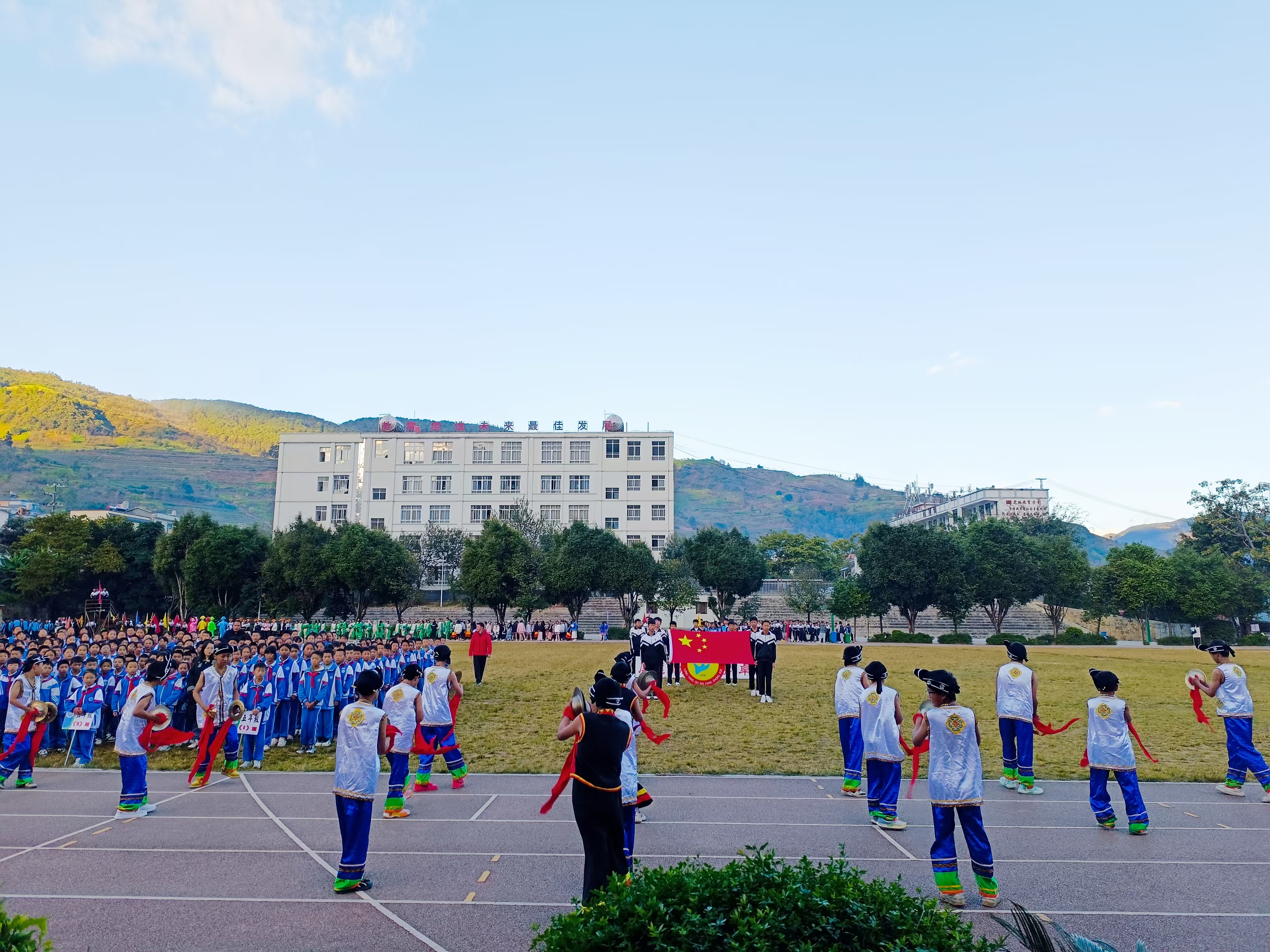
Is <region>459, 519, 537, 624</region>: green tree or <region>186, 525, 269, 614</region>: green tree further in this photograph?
<region>186, 525, 269, 614</region>: green tree

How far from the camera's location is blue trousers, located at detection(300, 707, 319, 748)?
14805 millimetres

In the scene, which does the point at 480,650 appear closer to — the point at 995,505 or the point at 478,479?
the point at 478,479

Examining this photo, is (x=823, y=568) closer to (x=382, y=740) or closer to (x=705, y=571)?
(x=705, y=571)

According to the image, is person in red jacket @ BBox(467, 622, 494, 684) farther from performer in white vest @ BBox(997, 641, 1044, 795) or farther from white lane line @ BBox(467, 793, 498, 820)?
performer in white vest @ BBox(997, 641, 1044, 795)

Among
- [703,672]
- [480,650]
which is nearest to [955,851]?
[703,672]

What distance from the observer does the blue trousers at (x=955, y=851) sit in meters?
7.19

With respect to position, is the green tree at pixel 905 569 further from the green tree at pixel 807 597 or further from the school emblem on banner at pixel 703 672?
the school emblem on banner at pixel 703 672

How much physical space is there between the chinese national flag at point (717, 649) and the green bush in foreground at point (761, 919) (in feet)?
61.2

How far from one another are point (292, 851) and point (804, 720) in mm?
11374

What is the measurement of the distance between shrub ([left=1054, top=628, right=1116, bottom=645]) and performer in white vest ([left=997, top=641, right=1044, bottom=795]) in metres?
44.3

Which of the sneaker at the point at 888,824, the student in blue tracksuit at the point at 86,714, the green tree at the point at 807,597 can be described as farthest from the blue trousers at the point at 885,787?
the green tree at the point at 807,597

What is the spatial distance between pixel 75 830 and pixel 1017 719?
1225 cm

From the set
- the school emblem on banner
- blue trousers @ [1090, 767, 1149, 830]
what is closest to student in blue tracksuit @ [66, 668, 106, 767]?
the school emblem on banner

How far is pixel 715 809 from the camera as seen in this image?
10266 mm
